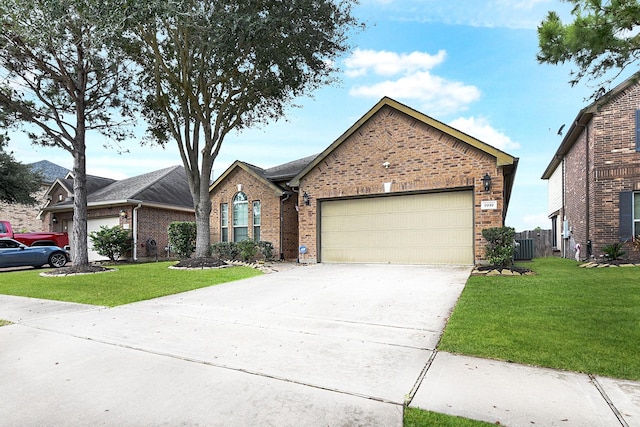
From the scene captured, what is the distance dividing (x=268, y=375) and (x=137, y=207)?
670 inches

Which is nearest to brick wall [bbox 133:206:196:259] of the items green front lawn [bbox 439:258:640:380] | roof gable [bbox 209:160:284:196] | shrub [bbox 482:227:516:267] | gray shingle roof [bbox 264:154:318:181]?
roof gable [bbox 209:160:284:196]

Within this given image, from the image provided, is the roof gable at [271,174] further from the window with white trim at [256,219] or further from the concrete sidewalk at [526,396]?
the concrete sidewalk at [526,396]

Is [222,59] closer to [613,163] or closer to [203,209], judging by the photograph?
[203,209]

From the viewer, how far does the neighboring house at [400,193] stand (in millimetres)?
11188

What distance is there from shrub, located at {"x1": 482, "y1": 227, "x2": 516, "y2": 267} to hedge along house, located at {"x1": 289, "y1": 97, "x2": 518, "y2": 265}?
75 cm

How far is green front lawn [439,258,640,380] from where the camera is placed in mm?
3498

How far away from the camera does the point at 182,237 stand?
15.9m

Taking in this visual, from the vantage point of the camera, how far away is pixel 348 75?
568 inches

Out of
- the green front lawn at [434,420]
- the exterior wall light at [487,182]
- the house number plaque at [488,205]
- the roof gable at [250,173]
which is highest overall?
the roof gable at [250,173]

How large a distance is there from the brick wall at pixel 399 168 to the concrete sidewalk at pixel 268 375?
6459 millimetres

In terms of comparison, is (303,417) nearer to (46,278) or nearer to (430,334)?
(430,334)

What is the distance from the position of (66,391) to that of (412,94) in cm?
1409

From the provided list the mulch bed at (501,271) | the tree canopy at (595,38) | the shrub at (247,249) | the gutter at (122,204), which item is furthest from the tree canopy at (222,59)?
the mulch bed at (501,271)

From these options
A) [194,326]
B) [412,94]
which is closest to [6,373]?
[194,326]
